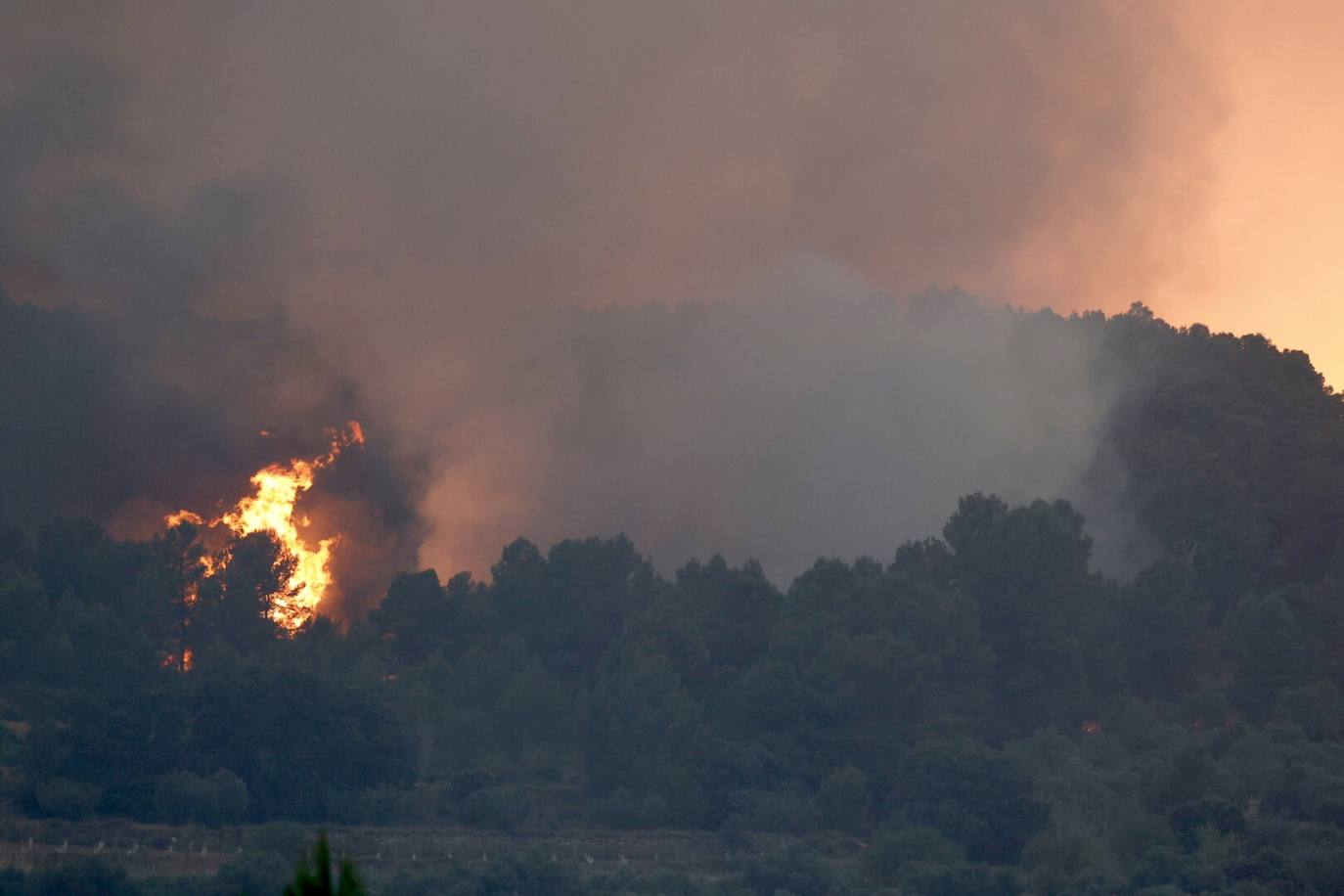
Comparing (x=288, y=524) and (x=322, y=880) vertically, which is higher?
(x=288, y=524)

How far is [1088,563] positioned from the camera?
8738cm

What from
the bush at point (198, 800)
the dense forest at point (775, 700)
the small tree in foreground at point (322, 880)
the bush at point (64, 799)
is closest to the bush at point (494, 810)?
the dense forest at point (775, 700)

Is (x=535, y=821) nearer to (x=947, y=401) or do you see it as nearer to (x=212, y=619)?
(x=212, y=619)

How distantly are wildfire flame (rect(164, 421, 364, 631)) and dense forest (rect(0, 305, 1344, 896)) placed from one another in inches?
61.6

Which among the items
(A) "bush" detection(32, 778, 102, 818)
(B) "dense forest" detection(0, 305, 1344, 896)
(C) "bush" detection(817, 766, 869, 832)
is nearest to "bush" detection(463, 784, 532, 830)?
(B) "dense forest" detection(0, 305, 1344, 896)

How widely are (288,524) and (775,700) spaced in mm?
25471

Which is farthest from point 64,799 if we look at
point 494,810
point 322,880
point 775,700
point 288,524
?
point 322,880

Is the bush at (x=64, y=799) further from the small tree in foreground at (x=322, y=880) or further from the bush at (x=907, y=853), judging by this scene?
the small tree in foreground at (x=322, y=880)

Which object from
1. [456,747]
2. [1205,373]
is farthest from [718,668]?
[1205,373]

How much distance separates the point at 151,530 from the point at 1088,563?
40.4 m

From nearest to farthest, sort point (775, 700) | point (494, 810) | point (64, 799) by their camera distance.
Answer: point (64, 799), point (494, 810), point (775, 700)

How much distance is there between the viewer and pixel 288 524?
3435 inches

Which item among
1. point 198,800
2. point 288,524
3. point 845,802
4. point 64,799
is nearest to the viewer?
point 64,799

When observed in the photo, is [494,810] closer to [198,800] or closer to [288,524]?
[198,800]
